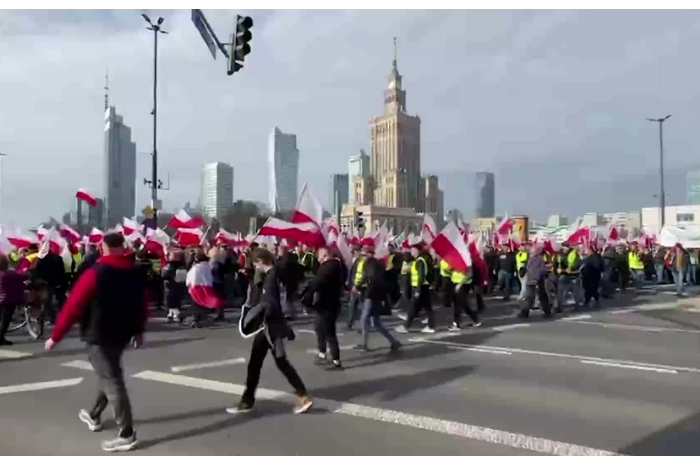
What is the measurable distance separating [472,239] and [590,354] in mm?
6609

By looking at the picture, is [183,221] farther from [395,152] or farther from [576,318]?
[395,152]

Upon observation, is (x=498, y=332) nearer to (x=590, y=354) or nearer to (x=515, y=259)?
(x=590, y=354)

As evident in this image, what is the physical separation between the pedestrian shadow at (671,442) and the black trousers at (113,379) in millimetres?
3978

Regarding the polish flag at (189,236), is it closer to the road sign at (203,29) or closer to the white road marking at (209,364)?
the road sign at (203,29)

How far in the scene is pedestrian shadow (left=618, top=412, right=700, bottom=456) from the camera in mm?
5723

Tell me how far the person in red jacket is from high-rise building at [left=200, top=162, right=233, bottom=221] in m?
51.8

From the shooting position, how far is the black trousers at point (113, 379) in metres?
5.80

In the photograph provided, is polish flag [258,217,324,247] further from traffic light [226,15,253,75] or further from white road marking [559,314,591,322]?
white road marking [559,314,591,322]

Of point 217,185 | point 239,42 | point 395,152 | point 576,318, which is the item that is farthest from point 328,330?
point 395,152

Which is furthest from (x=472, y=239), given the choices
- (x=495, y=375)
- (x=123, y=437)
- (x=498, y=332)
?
(x=123, y=437)

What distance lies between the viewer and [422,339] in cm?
1227

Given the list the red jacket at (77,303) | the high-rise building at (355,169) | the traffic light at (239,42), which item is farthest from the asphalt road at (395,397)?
the high-rise building at (355,169)

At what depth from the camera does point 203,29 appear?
1369 centimetres

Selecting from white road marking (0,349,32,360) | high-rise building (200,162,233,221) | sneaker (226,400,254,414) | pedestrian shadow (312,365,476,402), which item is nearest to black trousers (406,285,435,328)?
pedestrian shadow (312,365,476,402)
